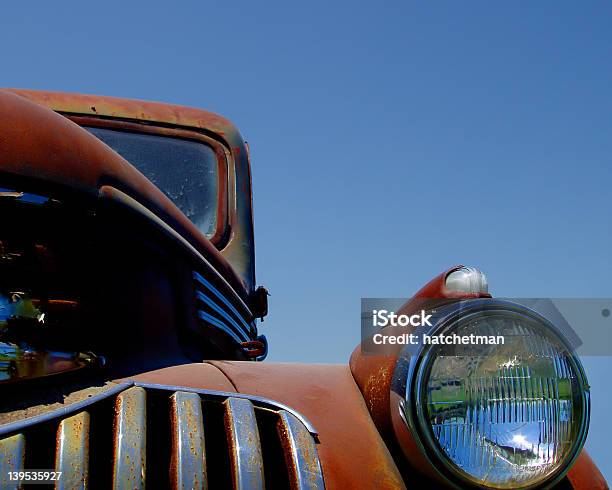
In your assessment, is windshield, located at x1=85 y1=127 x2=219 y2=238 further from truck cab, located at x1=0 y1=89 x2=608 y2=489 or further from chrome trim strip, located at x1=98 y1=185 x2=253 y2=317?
truck cab, located at x1=0 y1=89 x2=608 y2=489

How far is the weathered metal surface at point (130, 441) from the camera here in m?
1.15

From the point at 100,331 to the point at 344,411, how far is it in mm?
482

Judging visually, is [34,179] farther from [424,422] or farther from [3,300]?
[424,422]

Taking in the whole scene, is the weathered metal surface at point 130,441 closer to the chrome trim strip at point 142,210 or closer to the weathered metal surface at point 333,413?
the weathered metal surface at point 333,413

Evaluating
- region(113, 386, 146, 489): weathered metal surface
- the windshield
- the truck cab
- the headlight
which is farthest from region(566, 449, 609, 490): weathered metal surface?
the windshield

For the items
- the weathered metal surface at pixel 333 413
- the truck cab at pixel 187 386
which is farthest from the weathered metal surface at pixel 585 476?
the weathered metal surface at pixel 333 413

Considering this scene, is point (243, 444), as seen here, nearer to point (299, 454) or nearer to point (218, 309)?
point (299, 454)

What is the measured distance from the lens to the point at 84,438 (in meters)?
1.18

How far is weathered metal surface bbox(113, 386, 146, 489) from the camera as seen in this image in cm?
115

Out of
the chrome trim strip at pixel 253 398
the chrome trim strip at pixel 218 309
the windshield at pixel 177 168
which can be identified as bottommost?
the chrome trim strip at pixel 253 398

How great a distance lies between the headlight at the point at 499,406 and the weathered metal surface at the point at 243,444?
26cm

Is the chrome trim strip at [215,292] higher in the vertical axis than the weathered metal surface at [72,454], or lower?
higher

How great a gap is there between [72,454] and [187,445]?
0.17m

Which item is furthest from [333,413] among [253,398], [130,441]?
[130,441]
